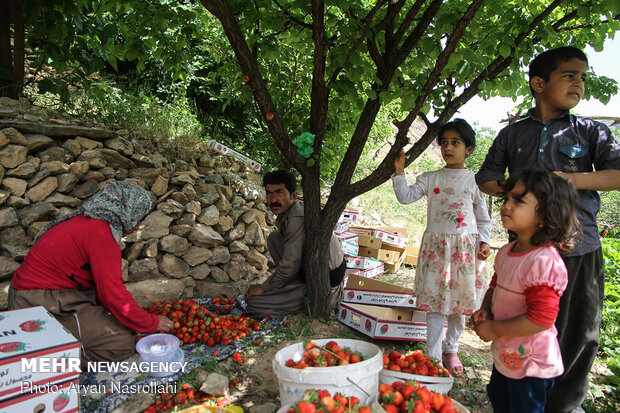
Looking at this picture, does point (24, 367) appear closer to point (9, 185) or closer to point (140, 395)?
point (140, 395)

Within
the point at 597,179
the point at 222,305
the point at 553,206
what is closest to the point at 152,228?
the point at 222,305

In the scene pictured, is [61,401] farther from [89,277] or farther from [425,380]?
[425,380]

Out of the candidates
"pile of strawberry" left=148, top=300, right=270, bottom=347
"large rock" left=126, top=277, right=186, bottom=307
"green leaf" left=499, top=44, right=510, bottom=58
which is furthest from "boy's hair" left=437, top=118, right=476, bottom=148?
"large rock" left=126, top=277, right=186, bottom=307

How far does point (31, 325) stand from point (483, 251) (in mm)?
2728

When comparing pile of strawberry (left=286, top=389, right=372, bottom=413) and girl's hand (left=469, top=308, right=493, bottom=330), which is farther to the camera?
girl's hand (left=469, top=308, right=493, bottom=330)

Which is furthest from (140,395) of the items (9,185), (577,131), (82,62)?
(82,62)

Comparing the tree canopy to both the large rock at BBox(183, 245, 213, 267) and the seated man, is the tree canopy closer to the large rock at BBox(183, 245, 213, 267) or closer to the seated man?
the seated man

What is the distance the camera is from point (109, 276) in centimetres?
246

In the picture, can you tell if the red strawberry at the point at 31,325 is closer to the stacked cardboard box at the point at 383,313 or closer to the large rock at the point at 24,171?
the large rock at the point at 24,171

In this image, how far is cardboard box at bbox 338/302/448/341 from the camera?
9.91 ft

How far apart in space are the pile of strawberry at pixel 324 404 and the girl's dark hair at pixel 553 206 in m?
1.04

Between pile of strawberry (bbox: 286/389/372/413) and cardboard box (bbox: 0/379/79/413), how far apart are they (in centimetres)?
113

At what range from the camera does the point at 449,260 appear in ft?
8.43

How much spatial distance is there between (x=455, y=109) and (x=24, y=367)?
3.05 m
